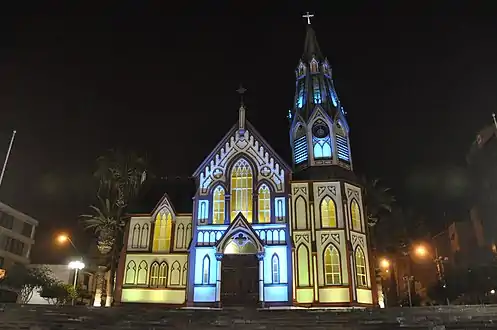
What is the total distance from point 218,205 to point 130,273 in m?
9.24

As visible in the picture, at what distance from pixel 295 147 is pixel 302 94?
5.85 m

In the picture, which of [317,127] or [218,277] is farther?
[317,127]

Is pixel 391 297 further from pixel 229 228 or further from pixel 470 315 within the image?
pixel 470 315

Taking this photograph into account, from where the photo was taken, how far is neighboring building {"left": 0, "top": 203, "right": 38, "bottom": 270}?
5959 centimetres

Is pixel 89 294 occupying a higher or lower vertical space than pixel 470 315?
higher

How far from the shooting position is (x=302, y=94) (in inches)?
1753

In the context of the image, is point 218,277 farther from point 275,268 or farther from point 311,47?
point 311,47

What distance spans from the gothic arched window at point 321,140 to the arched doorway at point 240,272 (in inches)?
427

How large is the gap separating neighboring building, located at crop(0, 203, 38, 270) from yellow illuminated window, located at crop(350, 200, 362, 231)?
150 ft

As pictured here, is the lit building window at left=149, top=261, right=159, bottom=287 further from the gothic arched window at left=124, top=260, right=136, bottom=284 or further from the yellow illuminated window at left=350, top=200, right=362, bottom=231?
the yellow illuminated window at left=350, top=200, right=362, bottom=231

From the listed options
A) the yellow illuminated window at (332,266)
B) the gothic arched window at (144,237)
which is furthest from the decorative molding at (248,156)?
the yellow illuminated window at (332,266)

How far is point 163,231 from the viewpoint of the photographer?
125 feet

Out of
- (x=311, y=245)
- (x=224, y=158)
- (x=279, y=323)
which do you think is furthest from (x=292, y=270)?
(x=279, y=323)

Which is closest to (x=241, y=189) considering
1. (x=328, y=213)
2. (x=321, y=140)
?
(x=328, y=213)
